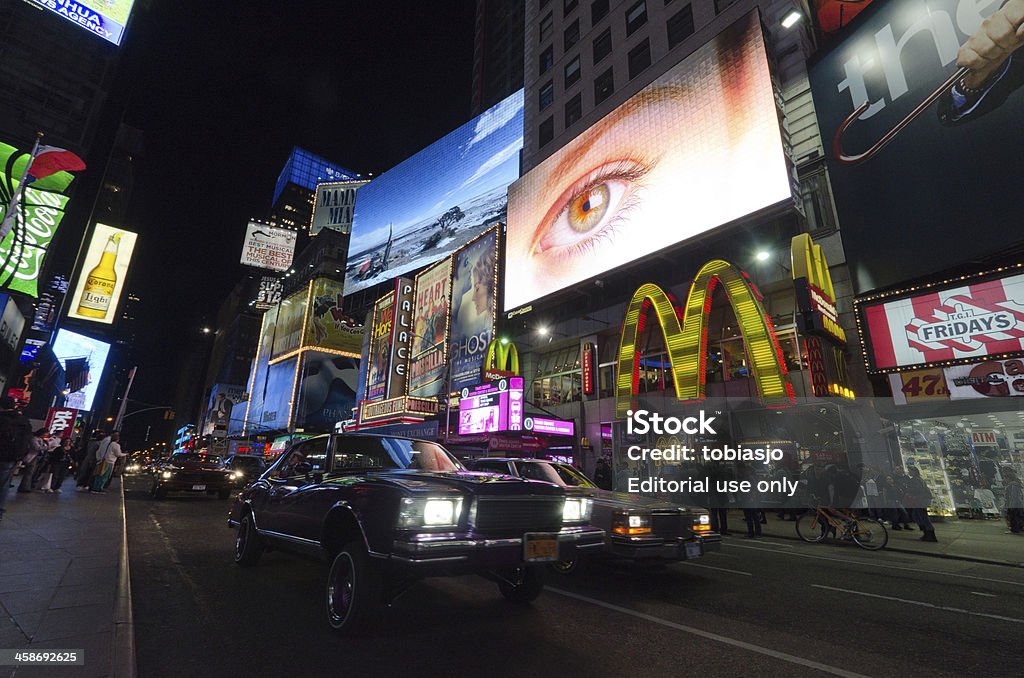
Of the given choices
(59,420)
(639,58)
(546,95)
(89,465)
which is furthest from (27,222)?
(546,95)

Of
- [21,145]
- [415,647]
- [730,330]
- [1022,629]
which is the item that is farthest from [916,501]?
[21,145]

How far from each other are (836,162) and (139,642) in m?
22.2

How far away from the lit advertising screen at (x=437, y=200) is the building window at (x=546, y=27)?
532 centimetres

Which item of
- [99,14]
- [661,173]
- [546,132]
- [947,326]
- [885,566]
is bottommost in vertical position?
[885,566]

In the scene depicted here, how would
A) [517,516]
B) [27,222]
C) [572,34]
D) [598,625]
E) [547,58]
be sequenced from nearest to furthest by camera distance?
[517,516], [598,625], [27,222], [572,34], [547,58]

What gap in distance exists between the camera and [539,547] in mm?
3947

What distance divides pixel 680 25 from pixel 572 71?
30.1 feet

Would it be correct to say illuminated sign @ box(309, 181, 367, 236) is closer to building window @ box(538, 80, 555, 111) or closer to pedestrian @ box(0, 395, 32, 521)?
building window @ box(538, 80, 555, 111)

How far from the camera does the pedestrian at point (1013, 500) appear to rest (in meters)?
14.3

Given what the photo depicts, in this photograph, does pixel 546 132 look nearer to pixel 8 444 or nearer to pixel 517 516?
pixel 8 444

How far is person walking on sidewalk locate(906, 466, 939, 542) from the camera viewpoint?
1149cm

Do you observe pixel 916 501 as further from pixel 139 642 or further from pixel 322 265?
pixel 322 265

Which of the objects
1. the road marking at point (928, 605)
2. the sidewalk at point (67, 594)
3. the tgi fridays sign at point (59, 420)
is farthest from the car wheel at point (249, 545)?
the tgi fridays sign at point (59, 420)

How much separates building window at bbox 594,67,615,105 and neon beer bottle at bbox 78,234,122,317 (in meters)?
35.1
